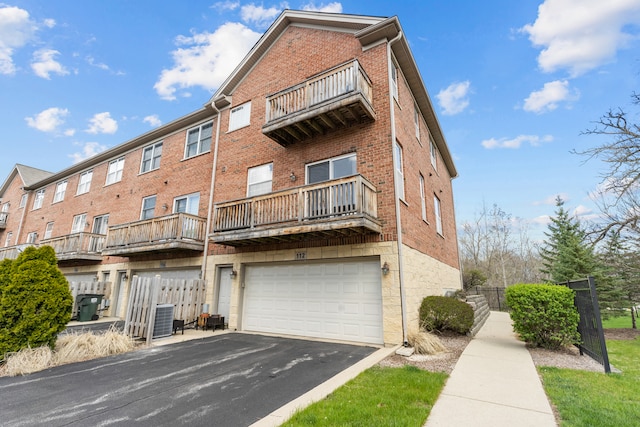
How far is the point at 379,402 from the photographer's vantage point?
3910 millimetres

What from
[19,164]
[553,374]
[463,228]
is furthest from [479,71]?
[19,164]

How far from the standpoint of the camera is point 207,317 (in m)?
10.7

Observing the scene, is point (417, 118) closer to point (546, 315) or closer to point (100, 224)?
point (546, 315)

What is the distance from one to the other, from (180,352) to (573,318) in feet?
31.8

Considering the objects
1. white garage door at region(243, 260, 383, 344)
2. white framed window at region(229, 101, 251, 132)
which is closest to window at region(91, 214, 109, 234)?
white framed window at region(229, 101, 251, 132)

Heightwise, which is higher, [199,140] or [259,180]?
[199,140]

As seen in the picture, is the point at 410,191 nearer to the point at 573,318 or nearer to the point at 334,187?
the point at 334,187

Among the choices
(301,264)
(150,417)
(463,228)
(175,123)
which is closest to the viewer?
(150,417)

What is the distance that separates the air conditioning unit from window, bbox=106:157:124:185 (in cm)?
1228

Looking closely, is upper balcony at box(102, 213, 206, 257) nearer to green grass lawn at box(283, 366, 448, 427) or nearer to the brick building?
the brick building

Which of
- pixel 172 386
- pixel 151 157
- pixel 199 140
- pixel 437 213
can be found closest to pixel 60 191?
pixel 151 157

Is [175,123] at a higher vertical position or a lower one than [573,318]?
higher

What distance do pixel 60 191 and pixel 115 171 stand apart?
749 cm

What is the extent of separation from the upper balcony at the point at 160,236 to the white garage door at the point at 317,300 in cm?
308
